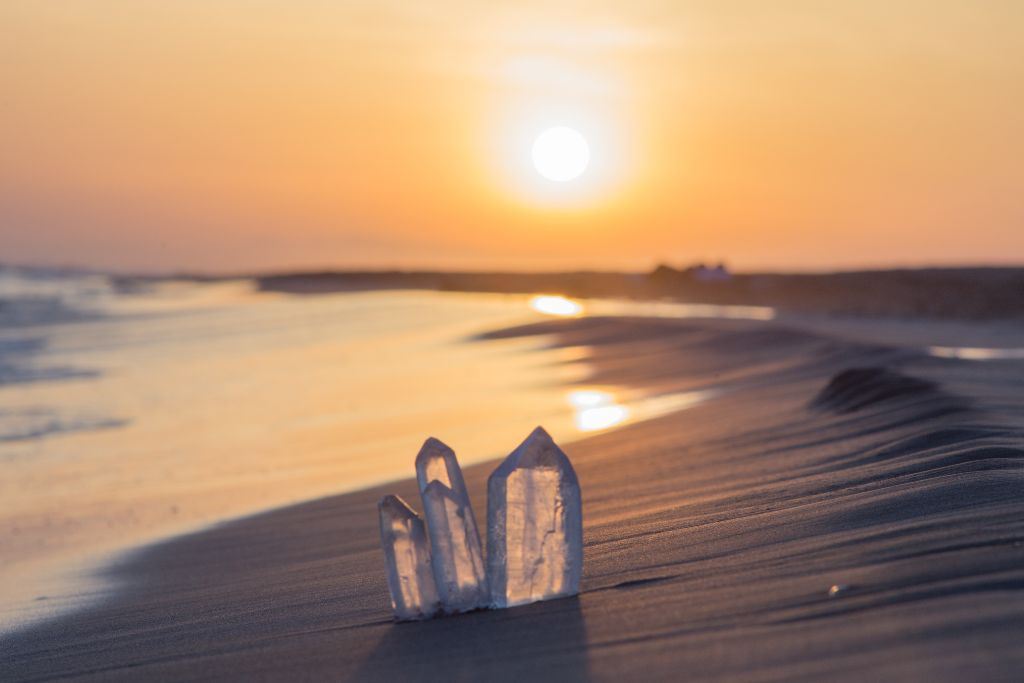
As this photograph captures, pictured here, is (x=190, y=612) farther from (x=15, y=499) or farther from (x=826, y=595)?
(x=15, y=499)

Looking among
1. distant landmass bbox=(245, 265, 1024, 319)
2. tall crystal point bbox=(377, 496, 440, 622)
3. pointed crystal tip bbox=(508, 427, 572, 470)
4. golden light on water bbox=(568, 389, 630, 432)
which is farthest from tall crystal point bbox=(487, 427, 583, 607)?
distant landmass bbox=(245, 265, 1024, 319)

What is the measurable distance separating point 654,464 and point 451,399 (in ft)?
15.1

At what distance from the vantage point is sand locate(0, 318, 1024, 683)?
8.04 ft

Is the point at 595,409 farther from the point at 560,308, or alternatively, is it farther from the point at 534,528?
the point at 560,308

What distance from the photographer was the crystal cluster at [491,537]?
118 inches

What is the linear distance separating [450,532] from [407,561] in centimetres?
15

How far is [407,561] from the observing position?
10.1 feet

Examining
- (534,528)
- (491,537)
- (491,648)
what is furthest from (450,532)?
(491,648)

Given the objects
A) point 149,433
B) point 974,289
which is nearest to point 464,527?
point 149,433

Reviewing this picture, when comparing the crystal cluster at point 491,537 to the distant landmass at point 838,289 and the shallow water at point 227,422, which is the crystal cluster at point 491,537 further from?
the distant landmass at point 838,289

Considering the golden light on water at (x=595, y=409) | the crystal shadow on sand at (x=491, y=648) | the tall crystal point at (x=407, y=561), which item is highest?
the tall crystal point at (x=407, y=561)

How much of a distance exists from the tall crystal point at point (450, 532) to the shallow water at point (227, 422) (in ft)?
6.15

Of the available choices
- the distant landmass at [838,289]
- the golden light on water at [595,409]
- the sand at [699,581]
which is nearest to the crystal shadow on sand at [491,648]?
the sand at [699,581]

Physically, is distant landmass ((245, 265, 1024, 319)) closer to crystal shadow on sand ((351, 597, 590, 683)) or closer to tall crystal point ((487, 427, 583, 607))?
tall crystal point ((487, 427, 583, 607))
